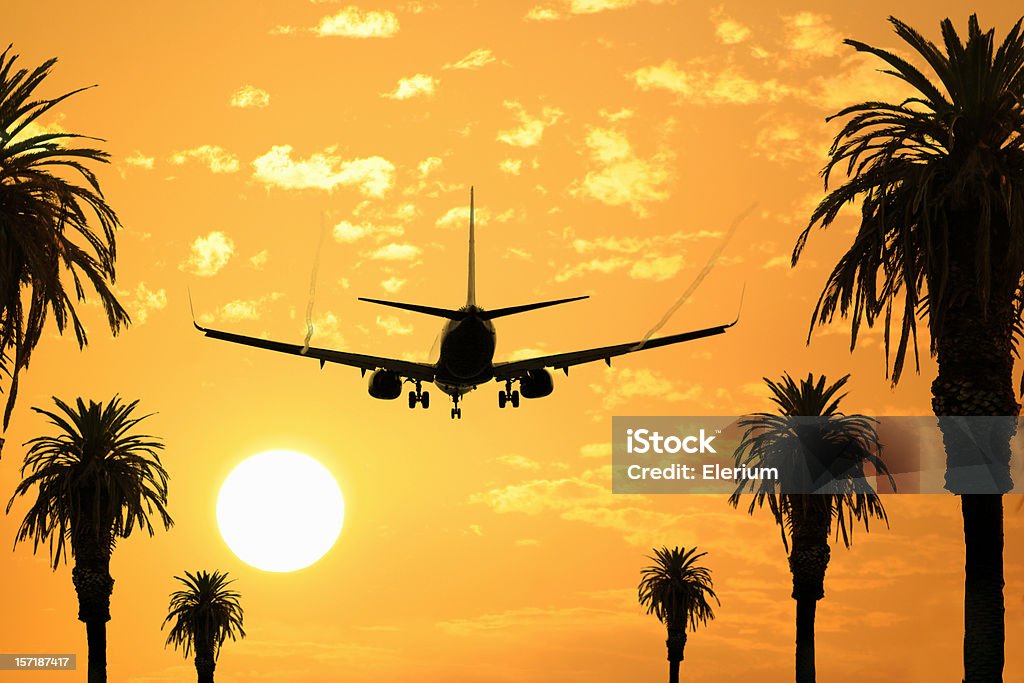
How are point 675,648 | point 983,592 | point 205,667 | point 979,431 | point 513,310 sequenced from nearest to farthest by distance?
1. point 983,592
2. point 979,431
3. point 513,310
4. point 205,667
5. point 675,648

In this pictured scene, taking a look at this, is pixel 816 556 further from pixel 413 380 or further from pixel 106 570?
pixel 106 570

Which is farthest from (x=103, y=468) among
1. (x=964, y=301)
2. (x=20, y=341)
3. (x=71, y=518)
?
(x=964, y=301)

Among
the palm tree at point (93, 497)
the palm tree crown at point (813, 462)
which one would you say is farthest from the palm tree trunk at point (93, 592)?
the palm tree crown at point (813, 462)

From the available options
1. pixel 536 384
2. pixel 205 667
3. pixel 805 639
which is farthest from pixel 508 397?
pixel 205 667

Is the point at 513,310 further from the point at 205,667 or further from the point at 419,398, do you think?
the point at 205,667

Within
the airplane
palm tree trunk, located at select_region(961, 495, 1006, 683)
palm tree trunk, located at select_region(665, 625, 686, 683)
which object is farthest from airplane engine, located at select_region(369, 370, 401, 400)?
palm tree trunk, located at select_region(665, 625, 686, 683)

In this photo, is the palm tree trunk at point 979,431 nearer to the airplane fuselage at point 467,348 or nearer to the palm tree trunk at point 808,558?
the airplane fuselage at point 467,348
